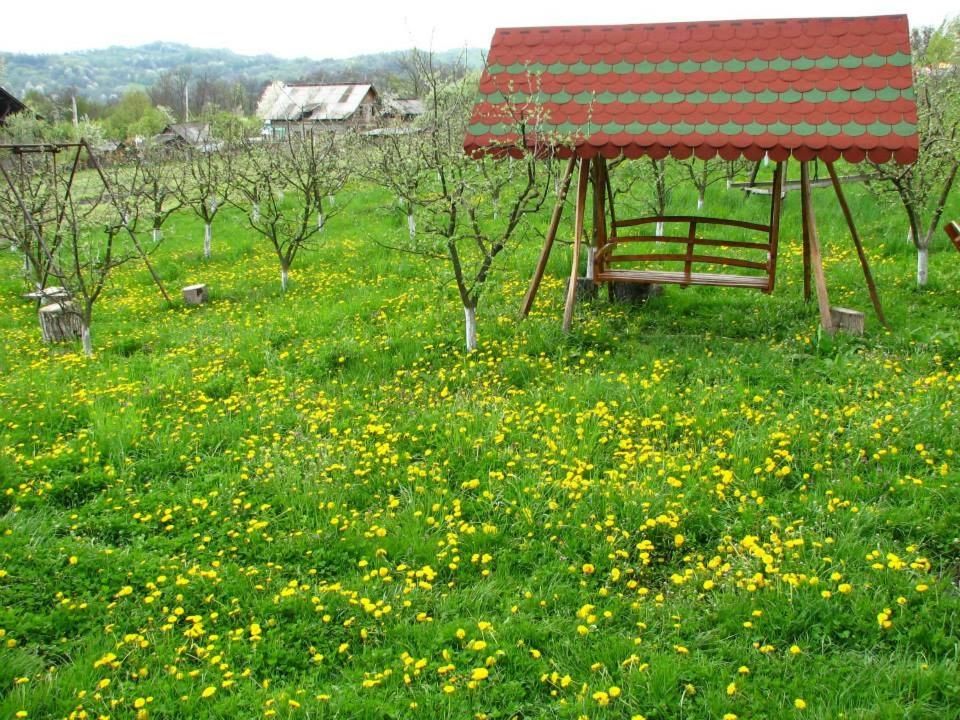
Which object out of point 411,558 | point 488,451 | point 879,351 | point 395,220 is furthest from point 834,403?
point 395,220

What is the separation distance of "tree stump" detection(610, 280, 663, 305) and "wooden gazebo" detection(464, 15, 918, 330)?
0.54 metres

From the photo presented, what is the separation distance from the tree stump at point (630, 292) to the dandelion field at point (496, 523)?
604mm

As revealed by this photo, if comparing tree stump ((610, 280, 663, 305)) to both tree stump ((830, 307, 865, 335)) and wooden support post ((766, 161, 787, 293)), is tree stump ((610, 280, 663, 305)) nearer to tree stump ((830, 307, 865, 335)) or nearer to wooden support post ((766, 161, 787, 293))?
wooden support post ((766, 161, 787, 293))

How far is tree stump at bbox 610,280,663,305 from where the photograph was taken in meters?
10.0

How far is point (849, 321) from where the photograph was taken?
835 cm

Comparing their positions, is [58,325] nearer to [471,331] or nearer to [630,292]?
[471,331]

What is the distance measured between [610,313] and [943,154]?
527cm

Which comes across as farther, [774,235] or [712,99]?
[774,235]

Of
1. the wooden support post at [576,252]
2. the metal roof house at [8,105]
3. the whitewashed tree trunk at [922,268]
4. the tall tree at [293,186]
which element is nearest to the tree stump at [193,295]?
the tall tree at [293,186]

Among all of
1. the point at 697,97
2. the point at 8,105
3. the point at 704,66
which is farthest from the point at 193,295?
the point at 8,105

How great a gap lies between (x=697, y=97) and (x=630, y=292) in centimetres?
259

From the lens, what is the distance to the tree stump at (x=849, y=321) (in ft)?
27.3

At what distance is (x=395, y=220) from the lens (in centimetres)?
1772

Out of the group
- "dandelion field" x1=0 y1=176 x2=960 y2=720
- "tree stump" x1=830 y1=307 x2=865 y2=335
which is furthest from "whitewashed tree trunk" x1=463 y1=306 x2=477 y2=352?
"tree stump" x1=830 y1=307 x2=865 y2=335
